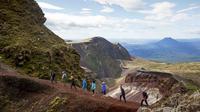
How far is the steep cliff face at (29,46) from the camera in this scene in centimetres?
7650

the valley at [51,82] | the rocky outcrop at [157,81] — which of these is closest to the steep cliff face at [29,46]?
the valley at [51,82]

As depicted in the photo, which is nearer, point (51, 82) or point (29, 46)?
point (51, 82)

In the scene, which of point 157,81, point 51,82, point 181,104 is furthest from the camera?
point 157,81

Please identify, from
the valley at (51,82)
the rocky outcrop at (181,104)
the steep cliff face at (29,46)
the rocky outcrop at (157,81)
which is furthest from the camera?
the steep cliff face at (29,46)

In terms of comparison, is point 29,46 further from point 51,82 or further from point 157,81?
point 157,81

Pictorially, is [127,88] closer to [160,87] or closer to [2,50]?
[160,87]

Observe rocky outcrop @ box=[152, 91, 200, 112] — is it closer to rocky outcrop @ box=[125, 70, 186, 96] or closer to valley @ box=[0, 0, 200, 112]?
valley @ box=[0, 0, 200, 112]

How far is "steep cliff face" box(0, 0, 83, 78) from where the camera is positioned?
251ft

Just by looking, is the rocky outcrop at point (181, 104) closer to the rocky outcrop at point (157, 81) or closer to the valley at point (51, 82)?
the valley at point (51, 82)

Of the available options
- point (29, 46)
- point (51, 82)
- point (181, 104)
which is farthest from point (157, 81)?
point (29, 46)

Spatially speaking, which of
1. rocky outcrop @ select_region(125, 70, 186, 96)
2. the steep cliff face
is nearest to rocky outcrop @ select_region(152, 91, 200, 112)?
rocky outcrop @ select_region(125, 70, 186, 96)

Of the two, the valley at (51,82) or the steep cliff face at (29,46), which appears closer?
the valley at (51,82)

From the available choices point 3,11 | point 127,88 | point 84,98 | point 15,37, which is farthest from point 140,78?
point 3,11

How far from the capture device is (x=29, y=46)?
81.6 m
